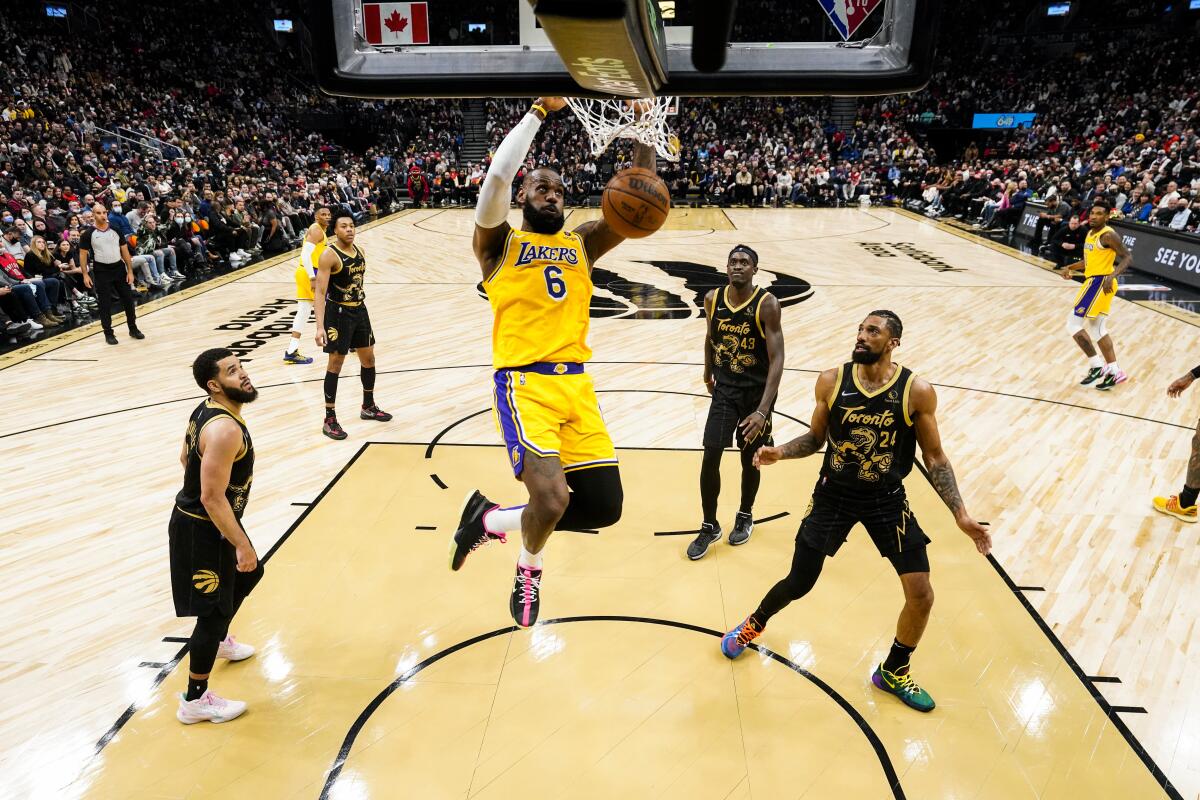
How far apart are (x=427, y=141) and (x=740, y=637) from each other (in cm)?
2632

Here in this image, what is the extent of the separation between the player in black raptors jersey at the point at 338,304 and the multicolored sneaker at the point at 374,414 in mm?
367

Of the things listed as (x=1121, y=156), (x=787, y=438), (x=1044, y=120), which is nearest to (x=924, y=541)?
(x=787, y=438)

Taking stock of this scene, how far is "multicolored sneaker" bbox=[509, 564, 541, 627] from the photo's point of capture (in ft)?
11.1

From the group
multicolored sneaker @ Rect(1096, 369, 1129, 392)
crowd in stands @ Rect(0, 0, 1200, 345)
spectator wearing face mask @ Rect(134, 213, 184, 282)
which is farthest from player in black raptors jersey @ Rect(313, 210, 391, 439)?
spectator wearing face mask @ Rect(134, 213, 184, 282)

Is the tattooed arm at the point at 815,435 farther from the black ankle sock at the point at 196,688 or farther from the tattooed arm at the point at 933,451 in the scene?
the black ankle sock at the point at 196,688

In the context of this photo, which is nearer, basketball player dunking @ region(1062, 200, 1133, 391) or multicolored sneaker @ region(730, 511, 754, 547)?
multicolored sneaker @ region(730, 511, 754, 547)

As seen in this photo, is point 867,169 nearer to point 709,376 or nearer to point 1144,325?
point 1144,325

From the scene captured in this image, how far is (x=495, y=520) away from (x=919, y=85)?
247 cm

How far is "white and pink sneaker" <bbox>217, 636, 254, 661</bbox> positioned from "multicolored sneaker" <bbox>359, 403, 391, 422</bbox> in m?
3.27

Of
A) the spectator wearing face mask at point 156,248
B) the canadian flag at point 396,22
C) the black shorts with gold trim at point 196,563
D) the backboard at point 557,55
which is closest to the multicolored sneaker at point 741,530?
the black shorts with gold trim at point 196,563

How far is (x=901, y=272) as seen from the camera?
46.1 ft

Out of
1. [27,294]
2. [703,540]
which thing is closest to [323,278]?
[703,540]

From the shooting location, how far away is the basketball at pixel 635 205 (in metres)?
3.51

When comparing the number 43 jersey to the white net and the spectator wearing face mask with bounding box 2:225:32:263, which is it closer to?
the white net
